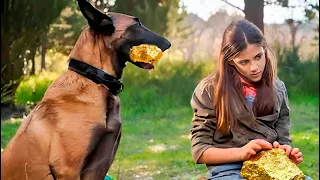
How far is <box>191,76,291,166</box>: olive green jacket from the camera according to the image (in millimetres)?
1751

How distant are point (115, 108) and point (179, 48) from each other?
8.32 m

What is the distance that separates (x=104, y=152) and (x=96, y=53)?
27 centimetres

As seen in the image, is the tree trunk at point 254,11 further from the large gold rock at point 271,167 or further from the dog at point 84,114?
the dog at point 84,114

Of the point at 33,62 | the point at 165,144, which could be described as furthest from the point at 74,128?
the point at 33,62

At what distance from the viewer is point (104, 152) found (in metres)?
1.35

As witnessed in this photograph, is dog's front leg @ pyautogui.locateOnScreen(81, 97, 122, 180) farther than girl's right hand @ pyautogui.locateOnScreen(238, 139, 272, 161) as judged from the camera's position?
No

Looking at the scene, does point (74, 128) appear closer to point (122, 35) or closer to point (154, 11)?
point (122, 35)

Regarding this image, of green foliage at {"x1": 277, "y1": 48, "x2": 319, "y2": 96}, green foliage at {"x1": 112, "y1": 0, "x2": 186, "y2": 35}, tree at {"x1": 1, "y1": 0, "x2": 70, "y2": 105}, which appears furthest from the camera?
green foliage at {"x1": 277, "y1": 48, "x2": 319, "y2": 96}

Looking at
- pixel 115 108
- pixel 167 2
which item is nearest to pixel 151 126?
pixel 167 2

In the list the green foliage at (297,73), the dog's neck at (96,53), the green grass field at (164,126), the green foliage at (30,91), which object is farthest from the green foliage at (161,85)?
the dog's neck at (96,53)

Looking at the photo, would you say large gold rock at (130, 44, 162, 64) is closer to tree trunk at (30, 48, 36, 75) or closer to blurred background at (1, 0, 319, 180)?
blurred background at (1, 0, 319, 180)

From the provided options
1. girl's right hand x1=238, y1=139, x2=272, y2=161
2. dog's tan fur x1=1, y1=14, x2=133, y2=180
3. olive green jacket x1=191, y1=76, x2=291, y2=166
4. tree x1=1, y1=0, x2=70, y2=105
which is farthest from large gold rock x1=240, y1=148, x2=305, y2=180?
tree x1=1, y1=0, x2=70, y2=105

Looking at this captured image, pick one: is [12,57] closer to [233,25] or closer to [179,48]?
[233,25]

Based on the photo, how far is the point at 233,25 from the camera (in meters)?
1.78
